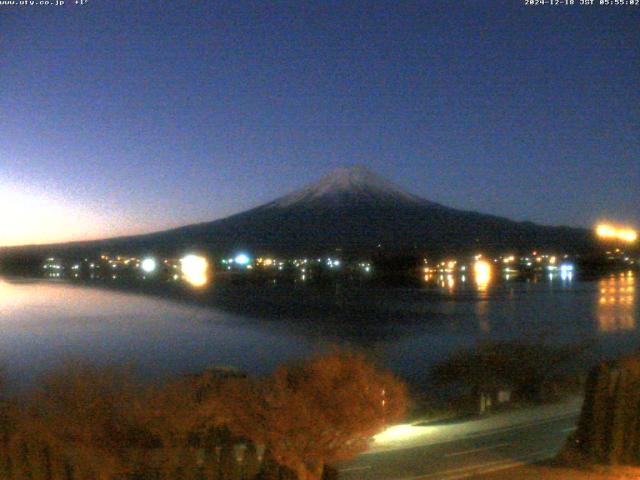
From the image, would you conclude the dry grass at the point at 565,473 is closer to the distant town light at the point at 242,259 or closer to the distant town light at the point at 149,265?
the distant town light at the point at 242,259

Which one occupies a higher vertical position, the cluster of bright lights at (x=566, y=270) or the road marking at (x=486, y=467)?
the cluster of bright lights at (x=566, y=270)

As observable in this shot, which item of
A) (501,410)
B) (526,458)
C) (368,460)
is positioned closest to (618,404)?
(526,458)

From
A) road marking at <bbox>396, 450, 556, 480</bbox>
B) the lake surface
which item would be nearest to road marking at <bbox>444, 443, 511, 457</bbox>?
road marking at <bbox>396, 450, 556, 480</bbox>

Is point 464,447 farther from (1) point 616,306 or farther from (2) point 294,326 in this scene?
(1) point 616,306

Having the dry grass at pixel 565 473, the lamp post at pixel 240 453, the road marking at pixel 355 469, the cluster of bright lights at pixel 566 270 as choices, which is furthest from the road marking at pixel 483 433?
the cluster of bright lights at pixel 566 270

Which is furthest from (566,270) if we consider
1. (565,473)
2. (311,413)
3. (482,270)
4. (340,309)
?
(311,413)

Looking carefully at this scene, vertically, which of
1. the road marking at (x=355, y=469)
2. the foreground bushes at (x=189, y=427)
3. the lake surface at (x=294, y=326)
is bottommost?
the lake surface at (x=294, y=326)

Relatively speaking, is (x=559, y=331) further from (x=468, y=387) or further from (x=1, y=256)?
(x=1, y=256)

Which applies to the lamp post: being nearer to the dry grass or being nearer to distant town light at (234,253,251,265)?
the dry grass
